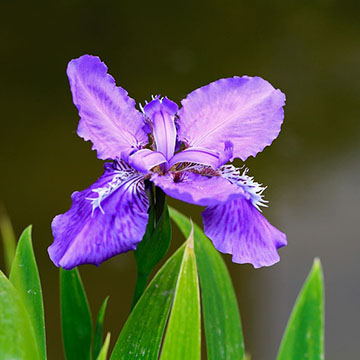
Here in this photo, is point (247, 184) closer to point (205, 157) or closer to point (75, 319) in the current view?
point (205, 157)

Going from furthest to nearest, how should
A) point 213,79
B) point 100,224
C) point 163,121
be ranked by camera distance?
point 213,79, point 163,121, point 100,224

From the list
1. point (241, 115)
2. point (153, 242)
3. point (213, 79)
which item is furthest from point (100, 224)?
point (213, 79)

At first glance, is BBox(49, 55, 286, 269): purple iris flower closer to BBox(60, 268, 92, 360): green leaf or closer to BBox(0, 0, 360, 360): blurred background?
BBox(60, 268, 92, 360): green leaf

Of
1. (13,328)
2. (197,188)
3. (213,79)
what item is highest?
(213,79)

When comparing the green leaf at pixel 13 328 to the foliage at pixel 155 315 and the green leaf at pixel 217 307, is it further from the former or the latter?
the green leaf at pixel 217 307

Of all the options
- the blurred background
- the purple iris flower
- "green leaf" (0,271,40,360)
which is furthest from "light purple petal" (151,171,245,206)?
the blurred background

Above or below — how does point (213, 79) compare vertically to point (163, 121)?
above

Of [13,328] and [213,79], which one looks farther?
[213,79]

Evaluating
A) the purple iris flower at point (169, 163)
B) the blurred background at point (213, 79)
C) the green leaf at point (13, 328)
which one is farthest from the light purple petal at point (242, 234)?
the blurred background at point (213, 79)
